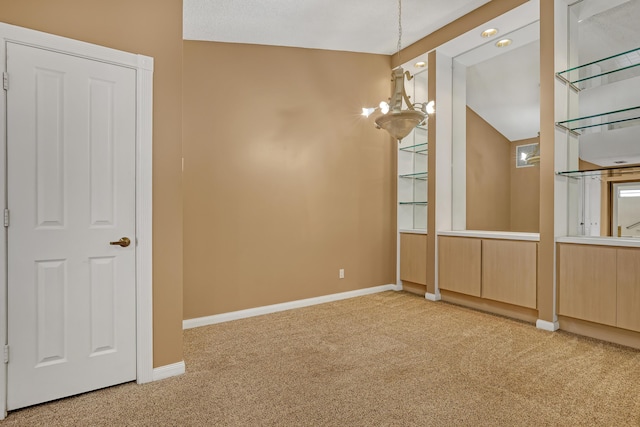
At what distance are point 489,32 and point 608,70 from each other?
127 centimetres

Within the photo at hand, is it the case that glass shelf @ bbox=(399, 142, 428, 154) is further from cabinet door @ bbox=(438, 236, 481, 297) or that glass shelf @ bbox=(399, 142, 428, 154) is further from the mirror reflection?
cabinet door @ bbox=(438, 236, 481, 297)

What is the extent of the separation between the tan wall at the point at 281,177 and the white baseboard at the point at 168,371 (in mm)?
1109

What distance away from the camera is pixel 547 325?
3402 millimetres

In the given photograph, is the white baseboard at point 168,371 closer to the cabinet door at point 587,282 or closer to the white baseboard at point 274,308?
the white baseboard at point 274,308

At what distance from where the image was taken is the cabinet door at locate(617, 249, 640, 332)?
2873 mm

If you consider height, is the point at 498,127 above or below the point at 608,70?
below

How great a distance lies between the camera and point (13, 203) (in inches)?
79.9

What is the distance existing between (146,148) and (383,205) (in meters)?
3.36

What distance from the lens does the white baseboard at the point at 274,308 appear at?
11.9ft

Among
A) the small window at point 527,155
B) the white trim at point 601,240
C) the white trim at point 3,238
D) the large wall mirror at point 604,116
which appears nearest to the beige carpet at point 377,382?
the white trim at point 3,238

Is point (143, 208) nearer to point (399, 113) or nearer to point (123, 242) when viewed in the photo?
point (123, 242)

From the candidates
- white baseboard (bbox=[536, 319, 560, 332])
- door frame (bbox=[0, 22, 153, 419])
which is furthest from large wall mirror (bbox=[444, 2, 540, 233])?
door frame (bbox=[0, 22, 153, 419])

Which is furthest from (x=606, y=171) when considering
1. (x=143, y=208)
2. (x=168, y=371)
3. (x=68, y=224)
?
(x=68, y=224)

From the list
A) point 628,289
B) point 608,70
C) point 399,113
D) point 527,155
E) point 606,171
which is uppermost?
→ point 608,70
